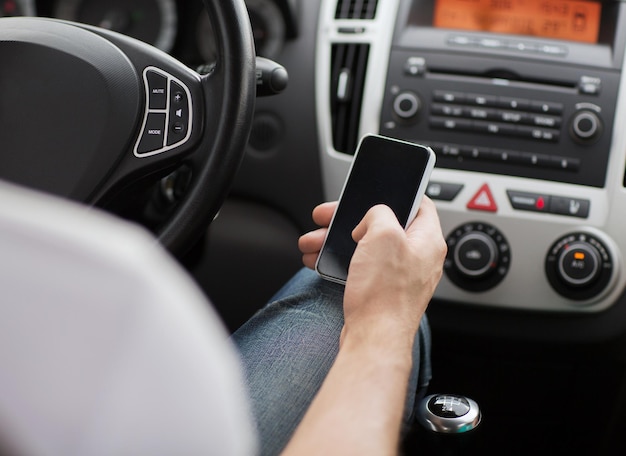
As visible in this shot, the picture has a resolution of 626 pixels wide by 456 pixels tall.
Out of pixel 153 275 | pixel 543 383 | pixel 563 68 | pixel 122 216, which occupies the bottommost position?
pixel 543 383

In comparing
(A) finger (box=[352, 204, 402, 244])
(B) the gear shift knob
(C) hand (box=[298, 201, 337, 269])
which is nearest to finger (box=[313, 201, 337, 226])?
(C) hand (box=[298, 201, 337, 269])

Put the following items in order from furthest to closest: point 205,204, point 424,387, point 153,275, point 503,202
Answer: point 503,202 < point 424,387 < point 205,204 < point 153,275

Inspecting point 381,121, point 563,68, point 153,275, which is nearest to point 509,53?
point 563,68

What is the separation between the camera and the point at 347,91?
3.82 feet

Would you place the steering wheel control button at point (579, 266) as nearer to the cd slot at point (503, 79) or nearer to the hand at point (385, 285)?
the cd slot at point (503, 79)

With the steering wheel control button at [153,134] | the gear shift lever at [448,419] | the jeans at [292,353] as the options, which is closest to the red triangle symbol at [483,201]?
the jeans at [292,353]

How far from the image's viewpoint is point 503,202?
1.10 m

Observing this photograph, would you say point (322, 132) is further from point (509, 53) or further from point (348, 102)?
point (509, 53)

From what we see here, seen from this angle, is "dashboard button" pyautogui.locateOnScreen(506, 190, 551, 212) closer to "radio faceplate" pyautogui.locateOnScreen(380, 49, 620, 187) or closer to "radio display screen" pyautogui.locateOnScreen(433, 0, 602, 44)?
"radio faceplate" pyautogui.locateOnScreen(380, 49, 620, 187)

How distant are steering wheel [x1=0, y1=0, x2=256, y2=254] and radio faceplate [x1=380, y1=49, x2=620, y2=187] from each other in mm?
366

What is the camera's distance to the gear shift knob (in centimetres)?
79

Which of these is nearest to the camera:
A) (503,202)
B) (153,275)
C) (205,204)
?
(153,275)

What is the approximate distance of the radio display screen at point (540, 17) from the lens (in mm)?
1134

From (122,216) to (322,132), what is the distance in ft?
1.09
